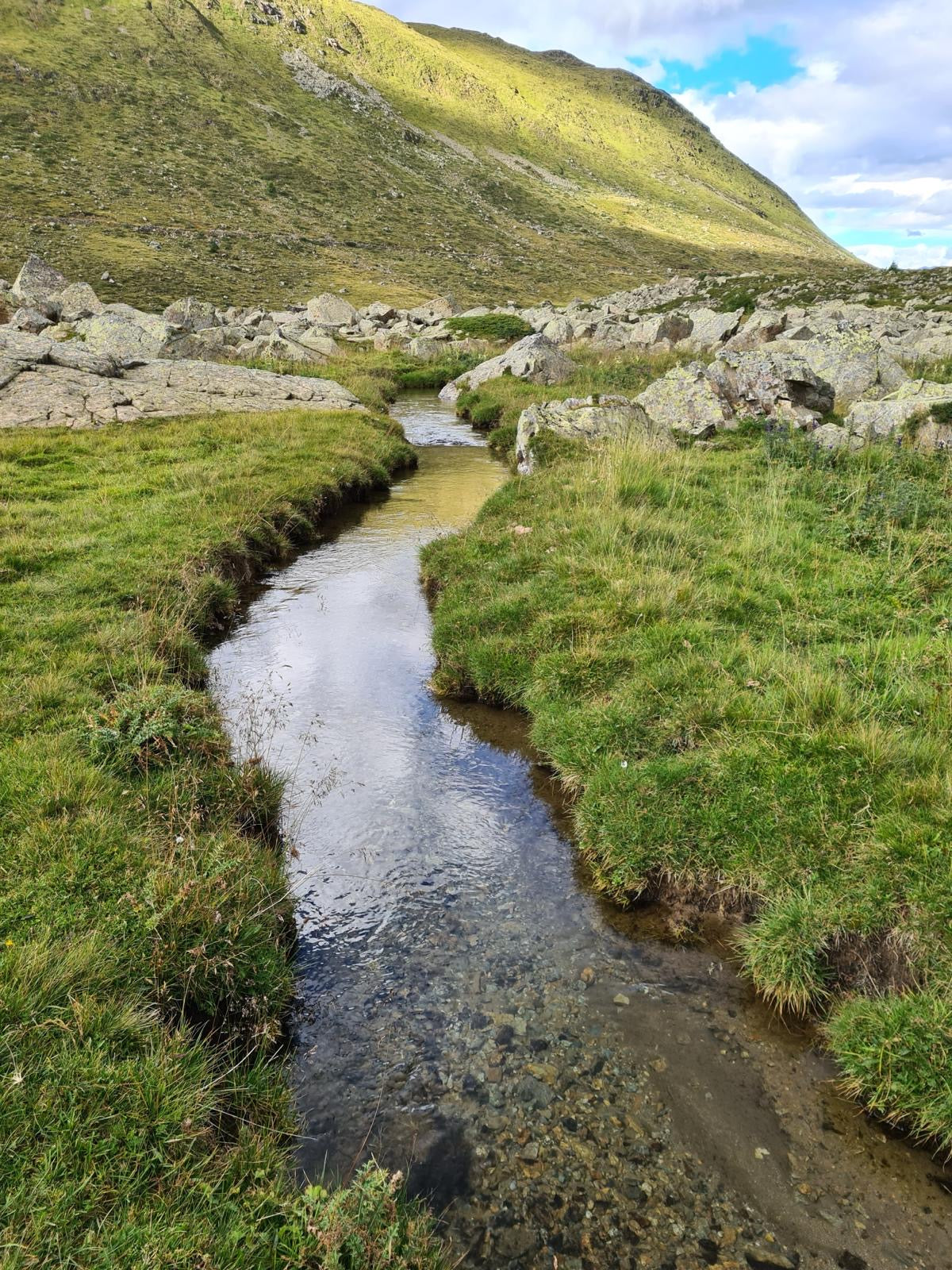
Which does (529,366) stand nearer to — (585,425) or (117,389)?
(585,425)

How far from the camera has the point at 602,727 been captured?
7.92 meters

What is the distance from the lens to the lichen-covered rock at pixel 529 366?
3238 cm

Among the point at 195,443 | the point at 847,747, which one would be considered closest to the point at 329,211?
the point at 195,443

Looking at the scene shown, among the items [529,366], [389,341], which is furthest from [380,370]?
[389,341]

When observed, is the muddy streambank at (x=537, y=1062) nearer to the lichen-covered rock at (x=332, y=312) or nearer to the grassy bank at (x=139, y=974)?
the grassy bank at (x=139, y=974)

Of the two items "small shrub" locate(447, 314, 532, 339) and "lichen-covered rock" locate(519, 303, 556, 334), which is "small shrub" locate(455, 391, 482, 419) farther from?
"lichen-covered rock" locate(519, 303, 556, 334)

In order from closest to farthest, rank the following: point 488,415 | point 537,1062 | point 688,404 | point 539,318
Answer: point 537,1062
point 688,404
point 488,415
point 539,318

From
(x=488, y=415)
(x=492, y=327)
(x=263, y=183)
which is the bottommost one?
(x=488, y=415)

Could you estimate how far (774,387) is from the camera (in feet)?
68.4

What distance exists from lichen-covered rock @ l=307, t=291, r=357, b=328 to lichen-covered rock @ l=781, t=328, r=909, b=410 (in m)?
43.9

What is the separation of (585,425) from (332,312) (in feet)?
159

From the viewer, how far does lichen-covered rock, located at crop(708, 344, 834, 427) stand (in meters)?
20.6

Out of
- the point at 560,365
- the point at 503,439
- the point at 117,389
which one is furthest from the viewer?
the point at 560,365

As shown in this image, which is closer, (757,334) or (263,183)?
(757,334)
